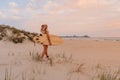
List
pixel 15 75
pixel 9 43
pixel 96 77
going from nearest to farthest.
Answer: pixel 15 75
pixel 96 77
pixel 9 43

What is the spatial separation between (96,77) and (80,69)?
20.7 inches

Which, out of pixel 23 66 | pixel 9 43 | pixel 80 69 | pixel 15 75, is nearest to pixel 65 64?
pixel 80 69

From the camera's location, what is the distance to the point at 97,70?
19.2 feet

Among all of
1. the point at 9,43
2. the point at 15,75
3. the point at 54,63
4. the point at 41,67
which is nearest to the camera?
the point at 15,75

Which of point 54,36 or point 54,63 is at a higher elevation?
point 54,36

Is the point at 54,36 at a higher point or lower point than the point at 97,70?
higher

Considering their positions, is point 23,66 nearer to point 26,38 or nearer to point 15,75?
point 15,75

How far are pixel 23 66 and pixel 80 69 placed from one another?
1228mm

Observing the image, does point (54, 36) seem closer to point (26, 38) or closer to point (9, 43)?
point (9, 43)

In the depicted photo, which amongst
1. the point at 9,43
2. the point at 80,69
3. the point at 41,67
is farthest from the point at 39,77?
the point at 9,43

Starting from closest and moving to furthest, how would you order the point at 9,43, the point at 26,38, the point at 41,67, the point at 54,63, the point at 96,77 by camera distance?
the point at 96,77 < the point at 41,67 < the point at 54,63 < the point at 9,43 < the point at 26,38

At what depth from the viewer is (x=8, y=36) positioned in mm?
11719

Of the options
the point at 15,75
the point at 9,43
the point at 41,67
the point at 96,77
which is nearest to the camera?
the point at 15,75

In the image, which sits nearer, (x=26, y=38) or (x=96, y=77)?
(x=96, y=77)
